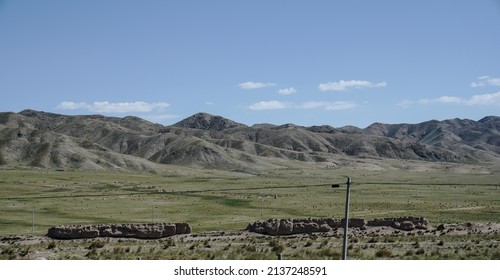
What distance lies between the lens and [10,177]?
327 feet

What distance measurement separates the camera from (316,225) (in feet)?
121

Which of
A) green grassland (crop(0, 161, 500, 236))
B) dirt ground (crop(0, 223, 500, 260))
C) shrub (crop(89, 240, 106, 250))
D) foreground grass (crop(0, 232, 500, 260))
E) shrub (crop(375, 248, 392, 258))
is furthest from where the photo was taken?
green grassland (crop(0, 161, 500, 236))

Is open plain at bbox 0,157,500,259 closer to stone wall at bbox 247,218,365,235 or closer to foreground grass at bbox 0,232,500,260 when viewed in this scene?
foreground grass at bbox 0,232,500,260

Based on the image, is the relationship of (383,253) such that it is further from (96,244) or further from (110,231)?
(110,231)

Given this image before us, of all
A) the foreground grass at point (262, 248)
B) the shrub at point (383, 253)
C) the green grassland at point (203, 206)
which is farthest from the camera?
the green grassland at point (203, 206)

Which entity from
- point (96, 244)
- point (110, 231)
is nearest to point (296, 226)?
point (110, 231)

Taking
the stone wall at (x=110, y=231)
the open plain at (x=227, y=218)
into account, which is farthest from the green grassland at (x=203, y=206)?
the stone wall at (x=110, y=231)

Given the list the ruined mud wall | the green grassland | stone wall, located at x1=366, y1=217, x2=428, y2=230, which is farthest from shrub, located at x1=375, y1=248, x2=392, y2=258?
stone wall, located at x1=366, y1=217, x2=428, y2=230

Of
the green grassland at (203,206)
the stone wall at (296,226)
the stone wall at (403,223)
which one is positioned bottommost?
the green grassland at (203,206)

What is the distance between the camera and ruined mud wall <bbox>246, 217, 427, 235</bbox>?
1451 inches

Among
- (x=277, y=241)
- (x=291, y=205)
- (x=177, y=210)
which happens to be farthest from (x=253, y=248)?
(x=291, y=205)

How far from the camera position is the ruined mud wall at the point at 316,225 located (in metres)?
36.8

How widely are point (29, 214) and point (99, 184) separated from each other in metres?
40.4

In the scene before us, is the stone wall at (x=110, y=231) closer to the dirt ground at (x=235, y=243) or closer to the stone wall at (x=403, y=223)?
the dirt ground at (x=235, y=243)
